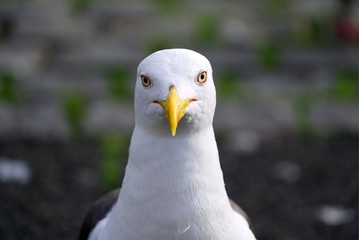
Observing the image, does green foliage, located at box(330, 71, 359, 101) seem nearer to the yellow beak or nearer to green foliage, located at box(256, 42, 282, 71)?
green foliage, located at box(256, 42, 282, 71)

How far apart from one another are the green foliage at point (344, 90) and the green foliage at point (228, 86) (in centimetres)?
90

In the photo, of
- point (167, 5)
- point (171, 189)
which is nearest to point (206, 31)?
point (167, 5)

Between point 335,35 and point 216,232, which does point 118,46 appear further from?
point 216,232

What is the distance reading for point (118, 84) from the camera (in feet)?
24.7

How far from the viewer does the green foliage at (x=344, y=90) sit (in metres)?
7.54

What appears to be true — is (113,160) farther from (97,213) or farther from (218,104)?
(97,213)

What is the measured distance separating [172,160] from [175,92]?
0.88ft

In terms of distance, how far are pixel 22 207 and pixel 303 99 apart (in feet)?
10.3

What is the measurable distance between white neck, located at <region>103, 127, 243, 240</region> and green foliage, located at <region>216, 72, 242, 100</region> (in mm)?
4470

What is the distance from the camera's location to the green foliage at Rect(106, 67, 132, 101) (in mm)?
7496

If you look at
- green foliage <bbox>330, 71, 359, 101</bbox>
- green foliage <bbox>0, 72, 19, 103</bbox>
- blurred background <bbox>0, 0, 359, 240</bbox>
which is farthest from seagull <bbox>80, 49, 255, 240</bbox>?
green foliage <bbox>330, 71, 359, 101</bbox>

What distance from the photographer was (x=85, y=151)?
6.52m

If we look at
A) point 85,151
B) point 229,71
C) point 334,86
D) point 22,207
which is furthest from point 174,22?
point 22,207

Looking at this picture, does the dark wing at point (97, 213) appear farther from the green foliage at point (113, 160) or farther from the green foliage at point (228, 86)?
the green foliage at point (228, 86)
